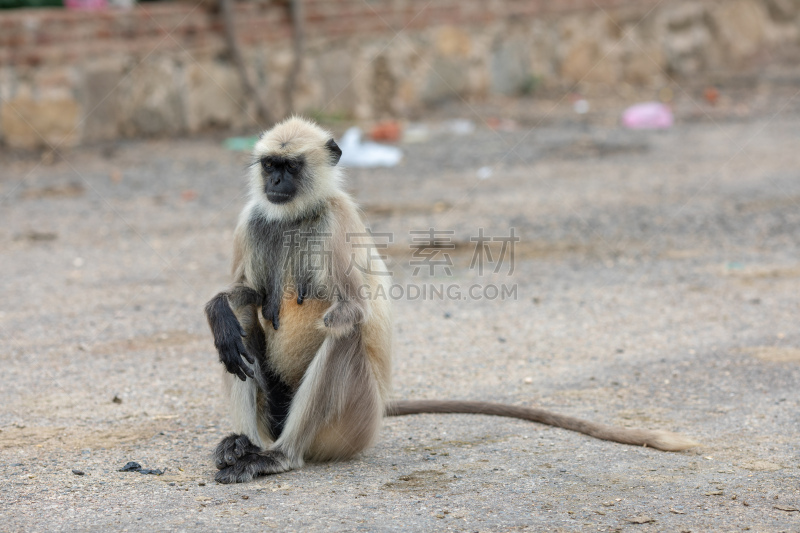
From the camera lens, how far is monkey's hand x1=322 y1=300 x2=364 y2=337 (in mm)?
3150

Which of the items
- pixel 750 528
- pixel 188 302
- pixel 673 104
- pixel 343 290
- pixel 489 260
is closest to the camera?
pixel 750 528

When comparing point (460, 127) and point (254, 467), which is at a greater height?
point (460, 127)

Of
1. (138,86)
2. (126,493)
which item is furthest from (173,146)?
(126,493)

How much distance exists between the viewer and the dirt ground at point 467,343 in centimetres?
294

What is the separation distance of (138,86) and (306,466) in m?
6.52

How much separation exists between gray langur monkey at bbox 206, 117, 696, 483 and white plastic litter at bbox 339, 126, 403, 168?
16.3ft

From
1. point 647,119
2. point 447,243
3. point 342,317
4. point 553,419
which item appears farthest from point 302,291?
point 647,119

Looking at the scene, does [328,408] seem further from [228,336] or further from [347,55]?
[347,55]

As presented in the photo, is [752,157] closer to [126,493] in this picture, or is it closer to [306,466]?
[306,466]

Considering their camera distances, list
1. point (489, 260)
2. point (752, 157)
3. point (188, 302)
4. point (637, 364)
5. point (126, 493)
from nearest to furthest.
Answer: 1. point (126, 493)
2. point (637, 364)
3. point (188, 302)
4. point (489, 260)
5. point (752, 157)

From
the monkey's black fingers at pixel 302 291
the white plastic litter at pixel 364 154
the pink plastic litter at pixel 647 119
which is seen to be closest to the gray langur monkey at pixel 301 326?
the monkey's black fingers at pixel 302 291

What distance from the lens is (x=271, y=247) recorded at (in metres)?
3.40

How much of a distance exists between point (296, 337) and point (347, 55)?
23.8 ft

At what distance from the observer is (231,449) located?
3188mm
